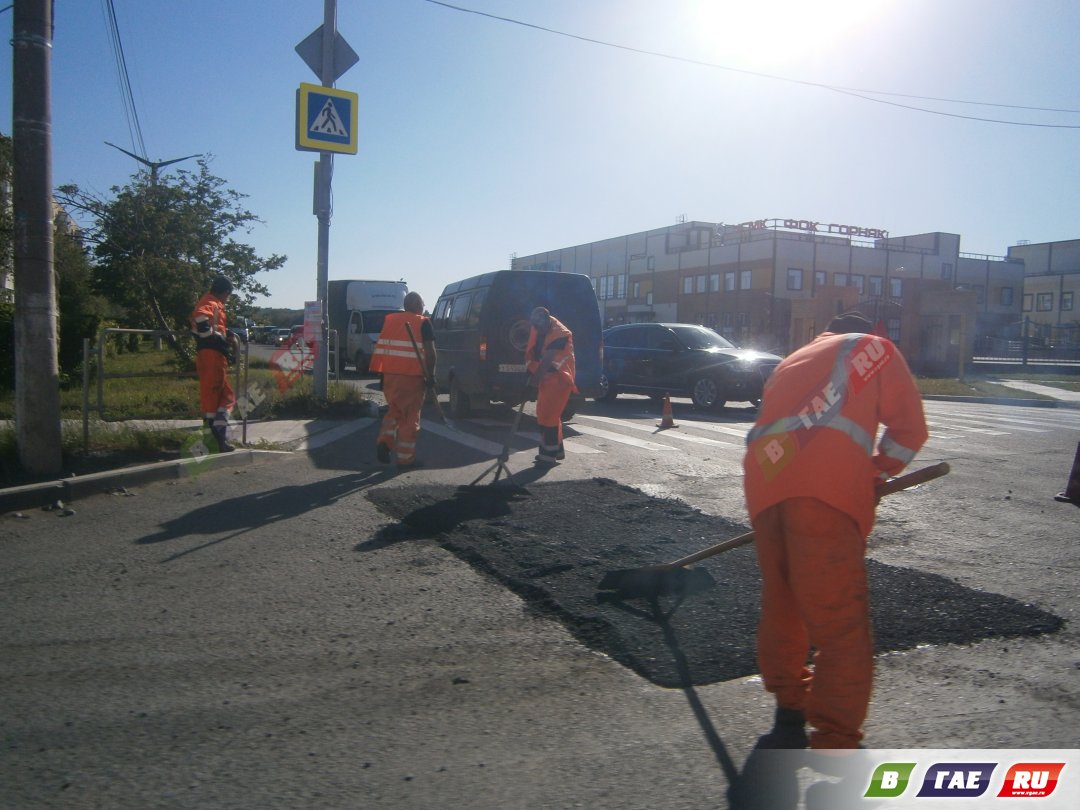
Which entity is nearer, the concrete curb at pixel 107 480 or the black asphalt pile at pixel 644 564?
the black asphalt pile at pixel 644 564

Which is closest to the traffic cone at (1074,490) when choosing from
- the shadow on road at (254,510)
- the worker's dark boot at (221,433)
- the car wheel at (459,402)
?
the shadow on road at (254,510)

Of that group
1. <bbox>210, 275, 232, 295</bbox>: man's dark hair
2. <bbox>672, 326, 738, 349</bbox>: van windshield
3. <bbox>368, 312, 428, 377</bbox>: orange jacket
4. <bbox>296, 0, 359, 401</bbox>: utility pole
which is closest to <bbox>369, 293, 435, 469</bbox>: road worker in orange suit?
<bbox>368, 312, 428, 377</bbox>: orange jacket

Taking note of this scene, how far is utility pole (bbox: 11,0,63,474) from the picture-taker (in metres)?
7.25

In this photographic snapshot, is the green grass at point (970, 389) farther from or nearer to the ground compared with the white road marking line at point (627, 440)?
Answer: farther from the ground

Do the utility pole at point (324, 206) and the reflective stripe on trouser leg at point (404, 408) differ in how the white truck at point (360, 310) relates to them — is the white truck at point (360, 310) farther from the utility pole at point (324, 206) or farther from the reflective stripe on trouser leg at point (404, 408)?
the reflective stripe on trouser leg at point (404, 408)

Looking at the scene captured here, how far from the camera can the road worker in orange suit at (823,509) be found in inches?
111

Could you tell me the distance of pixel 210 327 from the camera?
8.45 metres

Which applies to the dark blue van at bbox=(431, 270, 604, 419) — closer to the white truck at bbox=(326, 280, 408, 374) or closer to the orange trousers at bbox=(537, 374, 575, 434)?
the orange trousers at bbox=(537, 374, 575, 434)

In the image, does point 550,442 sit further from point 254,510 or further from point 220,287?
point 220,287

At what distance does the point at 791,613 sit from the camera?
3115 mm

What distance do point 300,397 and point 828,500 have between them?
37.2ft

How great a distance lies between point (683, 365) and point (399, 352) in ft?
28.0

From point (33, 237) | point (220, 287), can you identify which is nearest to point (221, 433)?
point (220, 287)

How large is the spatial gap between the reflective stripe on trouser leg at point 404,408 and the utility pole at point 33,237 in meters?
3.00
